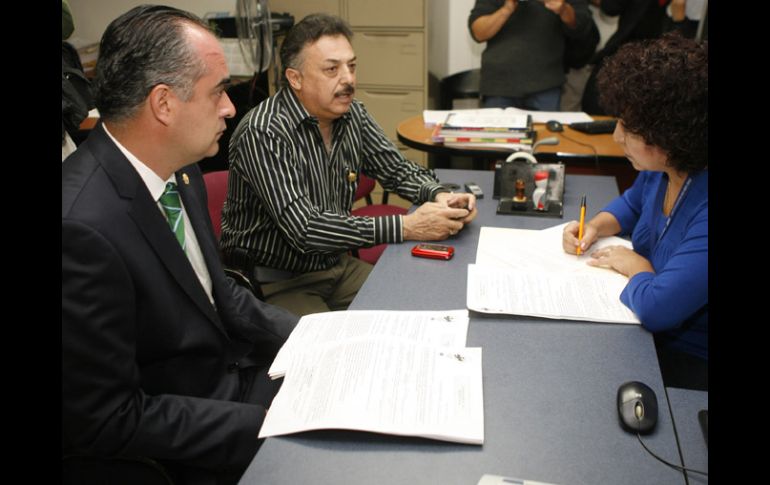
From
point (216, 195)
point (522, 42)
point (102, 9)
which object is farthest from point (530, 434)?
point (102, 9)

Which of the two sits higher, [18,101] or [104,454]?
[18,101]

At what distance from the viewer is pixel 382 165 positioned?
2145mm

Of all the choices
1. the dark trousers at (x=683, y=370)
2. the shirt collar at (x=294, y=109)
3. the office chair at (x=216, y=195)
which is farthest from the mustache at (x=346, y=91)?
the dark trousers at (x=683, y=370)

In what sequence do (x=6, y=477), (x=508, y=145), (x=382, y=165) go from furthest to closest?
1. (x=508, y=145)
2. (x=382, y=165)
3. (x=6, y=477)

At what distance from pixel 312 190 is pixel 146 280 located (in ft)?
2.75

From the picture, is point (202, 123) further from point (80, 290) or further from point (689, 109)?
point (689, 109)

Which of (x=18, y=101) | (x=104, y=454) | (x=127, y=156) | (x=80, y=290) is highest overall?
(x=18, y=101)

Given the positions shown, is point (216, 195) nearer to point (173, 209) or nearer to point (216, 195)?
point (216, 195)

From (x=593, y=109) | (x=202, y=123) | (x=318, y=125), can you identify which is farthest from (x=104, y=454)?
(x=593, y=109)

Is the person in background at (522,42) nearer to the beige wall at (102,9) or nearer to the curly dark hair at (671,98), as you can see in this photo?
the beige wall at (102,9)

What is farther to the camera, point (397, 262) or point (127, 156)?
point (397, 262)

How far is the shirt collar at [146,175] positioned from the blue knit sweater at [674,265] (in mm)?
962

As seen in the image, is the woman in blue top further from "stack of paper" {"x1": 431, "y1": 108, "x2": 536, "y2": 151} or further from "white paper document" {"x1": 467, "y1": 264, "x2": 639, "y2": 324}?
"stack of paper" {"x1": 431, "y1": 108, "x2": 536, "y2": 151}

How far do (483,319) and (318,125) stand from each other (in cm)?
92
